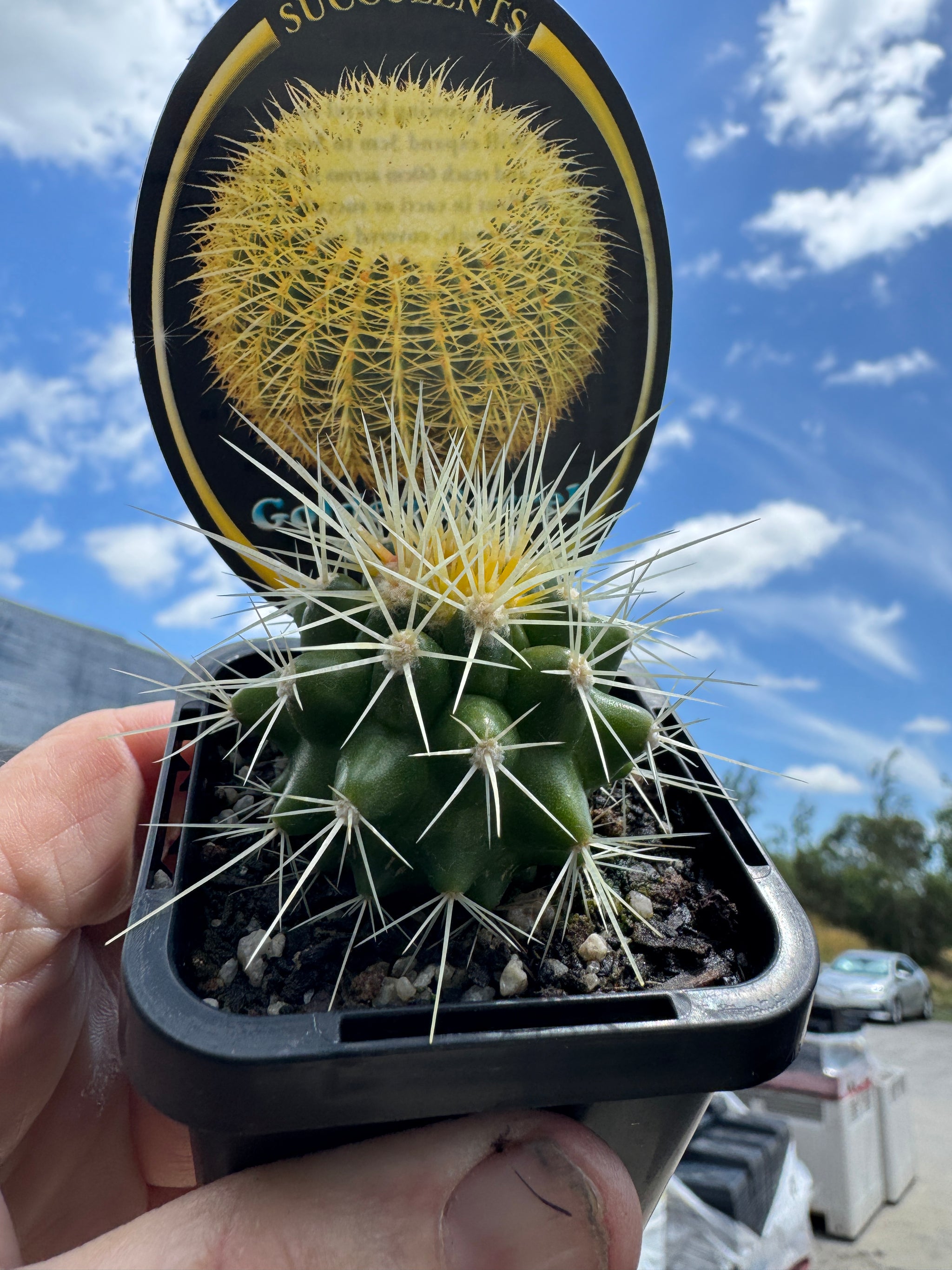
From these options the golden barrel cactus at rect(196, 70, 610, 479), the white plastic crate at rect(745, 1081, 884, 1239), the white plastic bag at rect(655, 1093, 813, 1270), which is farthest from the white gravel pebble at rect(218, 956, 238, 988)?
the white plastic crate at rect(745, 1081, 884, 1239)

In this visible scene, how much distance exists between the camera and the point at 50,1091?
0.91 metres

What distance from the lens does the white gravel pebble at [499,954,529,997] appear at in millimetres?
616

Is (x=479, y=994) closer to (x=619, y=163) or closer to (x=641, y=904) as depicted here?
(x=641, y=904)

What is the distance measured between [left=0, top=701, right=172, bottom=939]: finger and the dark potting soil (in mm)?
164

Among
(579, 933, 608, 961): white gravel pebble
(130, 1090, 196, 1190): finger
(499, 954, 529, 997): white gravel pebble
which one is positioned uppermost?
(579, 933, 608, 961): white gravel pebble

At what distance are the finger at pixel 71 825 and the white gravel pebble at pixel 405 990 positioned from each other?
389mm

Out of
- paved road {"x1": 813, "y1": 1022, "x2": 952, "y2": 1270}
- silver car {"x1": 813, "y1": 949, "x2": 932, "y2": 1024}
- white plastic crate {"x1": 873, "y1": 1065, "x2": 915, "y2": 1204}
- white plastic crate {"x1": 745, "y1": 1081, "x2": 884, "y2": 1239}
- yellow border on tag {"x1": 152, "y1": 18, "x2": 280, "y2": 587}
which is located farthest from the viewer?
silver car {"x1": 813, "y1": 949, "x2": 932, "y2": 1024}

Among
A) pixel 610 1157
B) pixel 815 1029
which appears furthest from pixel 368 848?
pixel 815 1029

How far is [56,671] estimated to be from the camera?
1.52 m

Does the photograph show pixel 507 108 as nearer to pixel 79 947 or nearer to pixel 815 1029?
pixel 79 947

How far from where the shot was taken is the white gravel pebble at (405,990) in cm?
62

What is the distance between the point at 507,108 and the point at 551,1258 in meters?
0.97

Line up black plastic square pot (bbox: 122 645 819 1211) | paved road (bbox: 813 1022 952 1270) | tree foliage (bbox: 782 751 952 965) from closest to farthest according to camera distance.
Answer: black plastic square pot (bbox: 122 645 819 1211), paved road (bbox: 813 1022 952 1270), tree foliage (bbox: 782 751 952 965)

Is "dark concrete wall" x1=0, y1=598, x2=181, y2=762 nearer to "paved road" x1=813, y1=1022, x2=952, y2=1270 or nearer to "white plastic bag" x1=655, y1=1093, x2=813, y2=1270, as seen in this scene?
"white plastic bag" x1=655, y1=1093, x2=813, y2=1270
